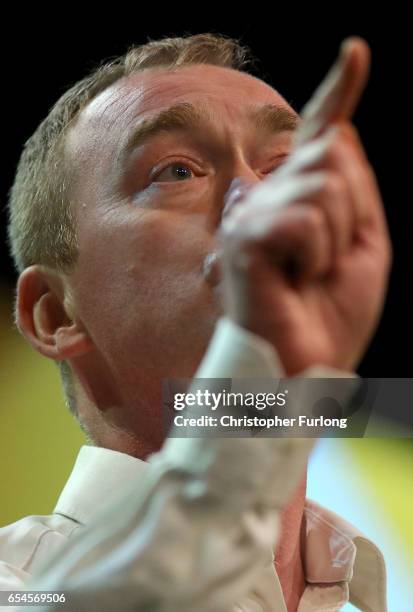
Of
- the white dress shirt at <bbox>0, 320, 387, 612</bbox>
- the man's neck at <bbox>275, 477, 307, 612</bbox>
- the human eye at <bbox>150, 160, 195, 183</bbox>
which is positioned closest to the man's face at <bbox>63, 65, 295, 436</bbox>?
the human eye at <bbox>150, 160, 195, 183</bbox>

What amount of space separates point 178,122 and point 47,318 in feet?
1.01

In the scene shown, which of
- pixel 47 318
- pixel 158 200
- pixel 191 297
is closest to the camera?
pixel 191 297

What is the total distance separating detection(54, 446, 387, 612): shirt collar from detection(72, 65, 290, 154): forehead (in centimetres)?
42

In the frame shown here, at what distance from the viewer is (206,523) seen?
0.57 m

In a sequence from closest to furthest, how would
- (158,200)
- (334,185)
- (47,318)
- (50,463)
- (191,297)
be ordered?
(334,185) < (191,297) < (158,200) < (47,318) < (50,463)

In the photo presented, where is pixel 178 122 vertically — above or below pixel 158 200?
above

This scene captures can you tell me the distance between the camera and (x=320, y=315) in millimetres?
577

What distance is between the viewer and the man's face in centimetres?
97

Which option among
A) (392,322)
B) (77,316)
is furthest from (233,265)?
(392,322)

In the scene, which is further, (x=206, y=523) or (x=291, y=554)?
(x=291, y=554)

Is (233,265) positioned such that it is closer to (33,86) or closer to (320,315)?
(320,315)

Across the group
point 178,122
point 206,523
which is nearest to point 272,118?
point 178,122

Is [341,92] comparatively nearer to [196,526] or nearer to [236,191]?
[196,526]

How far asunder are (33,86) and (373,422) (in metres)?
0.83
